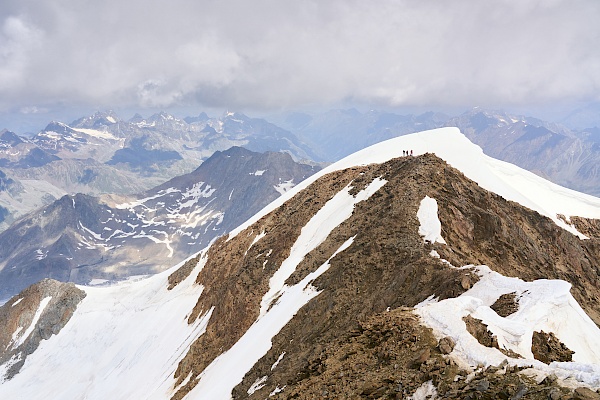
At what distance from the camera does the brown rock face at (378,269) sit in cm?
2022

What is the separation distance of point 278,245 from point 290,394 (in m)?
35.6

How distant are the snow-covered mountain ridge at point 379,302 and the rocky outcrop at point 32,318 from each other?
8.84 meters

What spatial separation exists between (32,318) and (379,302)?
4654 inches

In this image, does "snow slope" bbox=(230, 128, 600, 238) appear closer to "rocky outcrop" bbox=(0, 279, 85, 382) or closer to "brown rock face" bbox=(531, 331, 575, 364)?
"brown rock face" bbox=(531, 331, 575, 364)

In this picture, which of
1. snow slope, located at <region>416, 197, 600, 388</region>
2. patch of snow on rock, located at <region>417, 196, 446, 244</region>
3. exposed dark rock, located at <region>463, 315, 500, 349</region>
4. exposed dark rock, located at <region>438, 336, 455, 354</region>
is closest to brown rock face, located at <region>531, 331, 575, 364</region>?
snow slope, located at <region>416, 197, 600, 388</region>

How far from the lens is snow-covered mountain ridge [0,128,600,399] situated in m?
16.2

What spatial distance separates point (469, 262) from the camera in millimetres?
32469

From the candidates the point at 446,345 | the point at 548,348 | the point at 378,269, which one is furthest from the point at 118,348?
the point at 548,348

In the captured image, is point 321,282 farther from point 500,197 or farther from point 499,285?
point 500,197

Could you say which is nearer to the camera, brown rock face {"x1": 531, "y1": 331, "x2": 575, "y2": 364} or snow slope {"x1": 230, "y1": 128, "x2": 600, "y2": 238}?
brown rock face {"x1": 531, "y1": 331, "x2": 575, "y2": 364}

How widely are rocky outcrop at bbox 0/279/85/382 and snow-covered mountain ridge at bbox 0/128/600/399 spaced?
348 inches

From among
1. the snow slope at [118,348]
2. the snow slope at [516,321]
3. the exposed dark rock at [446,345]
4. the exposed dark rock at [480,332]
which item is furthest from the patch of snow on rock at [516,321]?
the snow slope at [118,348]

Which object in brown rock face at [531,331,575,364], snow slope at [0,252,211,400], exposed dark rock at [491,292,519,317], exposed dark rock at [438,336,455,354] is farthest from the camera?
snow slope at [0,252,211,400]

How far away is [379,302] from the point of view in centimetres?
2803
